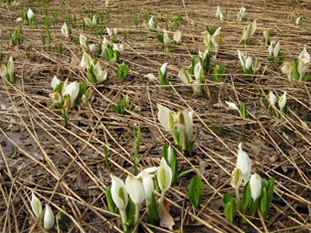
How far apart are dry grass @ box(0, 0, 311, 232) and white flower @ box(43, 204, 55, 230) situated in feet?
0.15

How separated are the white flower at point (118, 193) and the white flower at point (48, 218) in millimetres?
229

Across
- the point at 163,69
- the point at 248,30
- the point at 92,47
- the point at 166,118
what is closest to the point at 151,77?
the point at 163,69

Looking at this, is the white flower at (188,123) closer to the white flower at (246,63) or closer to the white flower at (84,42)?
the white flower at (246,63)

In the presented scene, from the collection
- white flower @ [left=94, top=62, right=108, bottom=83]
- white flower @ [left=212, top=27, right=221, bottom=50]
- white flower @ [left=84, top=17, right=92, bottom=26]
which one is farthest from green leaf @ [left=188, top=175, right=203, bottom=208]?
white flower @ [left=84, top=17, right=92, bottom=26]

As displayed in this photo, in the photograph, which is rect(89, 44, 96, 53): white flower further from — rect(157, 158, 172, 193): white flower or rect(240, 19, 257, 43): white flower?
rect(157, 158, 172, 193): white flower

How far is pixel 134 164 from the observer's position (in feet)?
4.99

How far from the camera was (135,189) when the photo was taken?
1.26 meters

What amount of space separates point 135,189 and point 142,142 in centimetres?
54

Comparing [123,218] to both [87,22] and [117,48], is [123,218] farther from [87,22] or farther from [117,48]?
[87,22]

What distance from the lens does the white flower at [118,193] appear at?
1263mm

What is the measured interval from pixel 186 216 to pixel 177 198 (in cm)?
10

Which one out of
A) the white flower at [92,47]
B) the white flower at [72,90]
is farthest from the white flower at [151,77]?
the white flower at [92,47]

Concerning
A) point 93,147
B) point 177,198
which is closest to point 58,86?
point 93,147

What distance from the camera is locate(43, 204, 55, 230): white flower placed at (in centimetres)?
133
